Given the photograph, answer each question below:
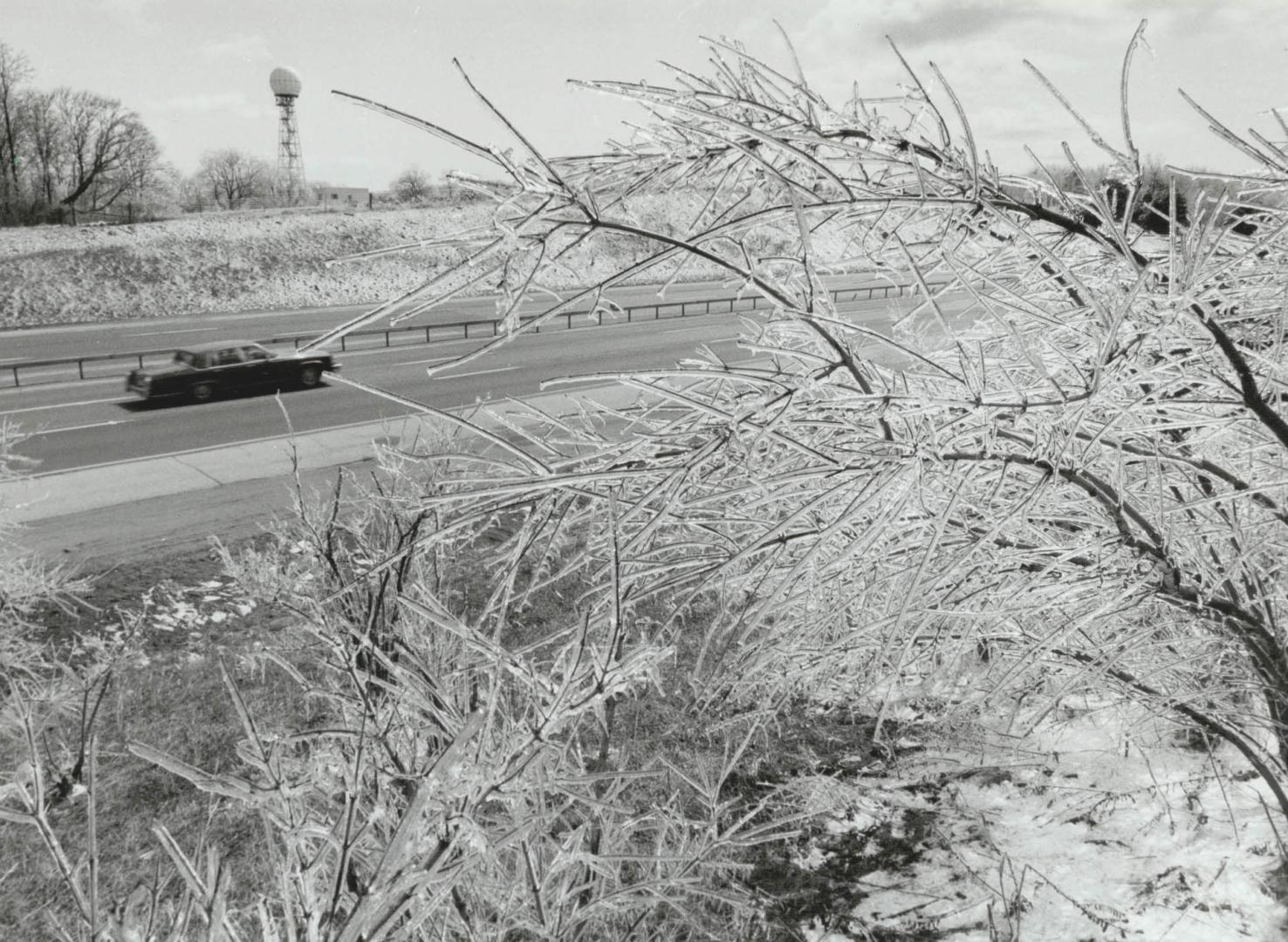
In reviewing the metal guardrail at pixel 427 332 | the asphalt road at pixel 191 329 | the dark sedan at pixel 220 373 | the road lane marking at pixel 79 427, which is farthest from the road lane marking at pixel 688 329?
the road lane marking at pixel 79 427

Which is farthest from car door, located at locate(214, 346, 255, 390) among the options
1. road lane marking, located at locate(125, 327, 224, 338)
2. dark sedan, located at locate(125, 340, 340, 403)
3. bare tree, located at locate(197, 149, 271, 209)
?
bare tree, located at locate(197, 149, 271, 209)

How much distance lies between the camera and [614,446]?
8.48 ft

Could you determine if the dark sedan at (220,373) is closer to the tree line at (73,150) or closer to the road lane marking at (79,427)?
the road lane marking at (79,427)

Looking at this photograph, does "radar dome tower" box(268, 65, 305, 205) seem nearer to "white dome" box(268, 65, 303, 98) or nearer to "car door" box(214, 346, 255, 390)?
"white dome" box(268, 65, 303, 98)

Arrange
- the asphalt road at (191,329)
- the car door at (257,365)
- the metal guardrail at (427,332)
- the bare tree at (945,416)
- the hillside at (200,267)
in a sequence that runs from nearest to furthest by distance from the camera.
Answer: the bare tree at (945,416) < the car door at (257,365) < the metal guardrail at (427,332) < the asphalt road at (191,329) < the hillside at (200,267)

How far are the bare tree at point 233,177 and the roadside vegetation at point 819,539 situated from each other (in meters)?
88.2

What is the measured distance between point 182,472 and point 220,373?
5.17 meters

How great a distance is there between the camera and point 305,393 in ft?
60.0

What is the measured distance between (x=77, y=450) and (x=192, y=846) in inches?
415

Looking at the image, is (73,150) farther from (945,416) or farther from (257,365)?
(945,416)

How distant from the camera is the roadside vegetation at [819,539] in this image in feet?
6.86

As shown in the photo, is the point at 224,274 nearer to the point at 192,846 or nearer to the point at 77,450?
the point at 77,450

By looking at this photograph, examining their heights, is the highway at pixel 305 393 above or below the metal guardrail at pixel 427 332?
below

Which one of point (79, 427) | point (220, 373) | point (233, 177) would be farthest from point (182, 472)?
point (233, 177)
